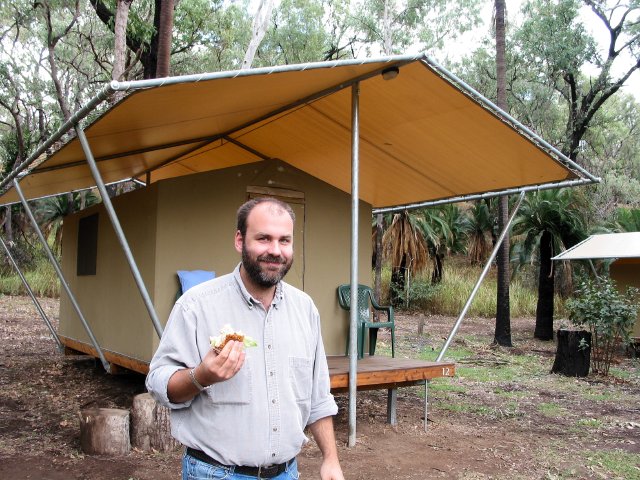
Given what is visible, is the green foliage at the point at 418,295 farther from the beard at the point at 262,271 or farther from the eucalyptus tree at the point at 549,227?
the beard at the point at 262,271

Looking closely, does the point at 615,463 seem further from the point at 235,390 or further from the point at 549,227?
the point at 549,227

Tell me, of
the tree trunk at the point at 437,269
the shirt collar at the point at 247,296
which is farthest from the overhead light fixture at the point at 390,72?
the tree trunk at the point at 437,269

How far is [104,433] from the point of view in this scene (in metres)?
5.58

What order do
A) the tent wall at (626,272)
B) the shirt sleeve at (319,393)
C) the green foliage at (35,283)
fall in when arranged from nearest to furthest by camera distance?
1. the shirt sleeve at (319,393)
2. the tent wall at (626,272)
3. the green foliage at (35,283)

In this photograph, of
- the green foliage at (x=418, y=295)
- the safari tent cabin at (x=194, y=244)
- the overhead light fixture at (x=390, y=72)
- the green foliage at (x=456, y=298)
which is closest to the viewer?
the overhead light fixture at (x=390, y=72)

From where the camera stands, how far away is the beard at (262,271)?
7.01 feet

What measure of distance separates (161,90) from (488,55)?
87.0 feet

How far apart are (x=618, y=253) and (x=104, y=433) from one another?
9926 millimetres

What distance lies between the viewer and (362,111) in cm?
636

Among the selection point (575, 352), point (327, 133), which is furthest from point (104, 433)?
point (575, 352)

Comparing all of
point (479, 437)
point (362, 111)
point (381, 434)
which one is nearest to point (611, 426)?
point (479, 437)

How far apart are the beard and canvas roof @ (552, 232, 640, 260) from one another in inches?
440

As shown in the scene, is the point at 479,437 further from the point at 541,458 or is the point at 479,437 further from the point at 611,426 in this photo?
the point at 611,426

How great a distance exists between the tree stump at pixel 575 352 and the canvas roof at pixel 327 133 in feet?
11.7
